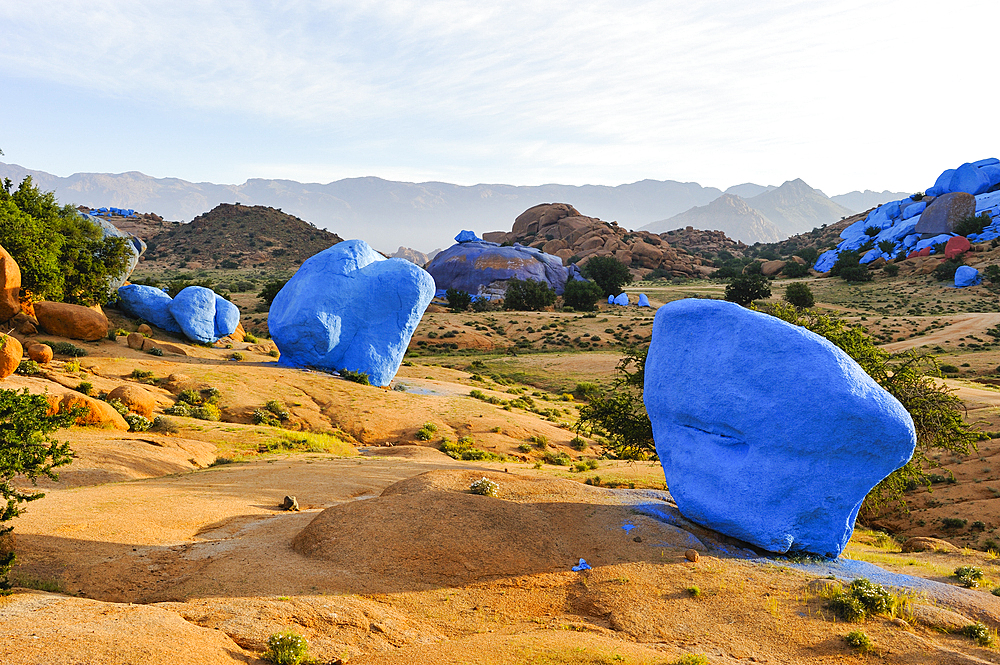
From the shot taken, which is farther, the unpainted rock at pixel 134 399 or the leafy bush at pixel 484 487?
the unpainted rock at pixel 134 399

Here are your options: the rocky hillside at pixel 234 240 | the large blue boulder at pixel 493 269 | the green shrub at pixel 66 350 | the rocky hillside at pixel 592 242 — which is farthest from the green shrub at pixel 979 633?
the rocky hillside at pixel 234 240

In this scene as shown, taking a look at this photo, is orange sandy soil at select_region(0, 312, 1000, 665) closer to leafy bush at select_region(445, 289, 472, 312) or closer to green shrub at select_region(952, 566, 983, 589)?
green shrub at select_region(952, 566, 983, 589)

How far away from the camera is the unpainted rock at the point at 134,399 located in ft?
59.2

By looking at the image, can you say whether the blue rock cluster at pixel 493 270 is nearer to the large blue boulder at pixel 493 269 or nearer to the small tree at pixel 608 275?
the large blue boulder at pixel 493 269

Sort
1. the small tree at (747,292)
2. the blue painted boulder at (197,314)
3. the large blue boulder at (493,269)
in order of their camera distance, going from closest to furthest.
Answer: the blue painted boulder at (197,314) → the small tree at (747,292) → the large blue boulder at (493,269)

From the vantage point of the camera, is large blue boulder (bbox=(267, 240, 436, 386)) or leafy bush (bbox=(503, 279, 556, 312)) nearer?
large blue boulder (bbox=(267, 240, 436, 386))

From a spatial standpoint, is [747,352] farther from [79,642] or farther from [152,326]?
[152,326]

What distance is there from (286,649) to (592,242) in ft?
318

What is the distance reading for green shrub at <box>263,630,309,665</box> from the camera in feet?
19.9

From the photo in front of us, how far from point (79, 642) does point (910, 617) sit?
9920mm

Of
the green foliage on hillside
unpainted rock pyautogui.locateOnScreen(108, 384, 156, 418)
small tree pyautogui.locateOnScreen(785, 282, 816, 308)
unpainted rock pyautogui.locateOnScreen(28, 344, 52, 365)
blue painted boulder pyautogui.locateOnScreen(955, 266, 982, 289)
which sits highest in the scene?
the green foliage on hillside

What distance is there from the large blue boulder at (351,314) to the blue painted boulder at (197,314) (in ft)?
19.1

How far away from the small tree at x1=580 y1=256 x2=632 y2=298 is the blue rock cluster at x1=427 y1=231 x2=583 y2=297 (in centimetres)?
227

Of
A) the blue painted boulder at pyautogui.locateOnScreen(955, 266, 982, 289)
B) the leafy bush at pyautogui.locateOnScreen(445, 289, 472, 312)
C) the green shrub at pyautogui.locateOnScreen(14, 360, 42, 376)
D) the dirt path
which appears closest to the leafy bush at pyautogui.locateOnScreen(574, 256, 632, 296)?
the leafy bush at pyautogui.locateOnScreen(445, 289, 472, 312)
